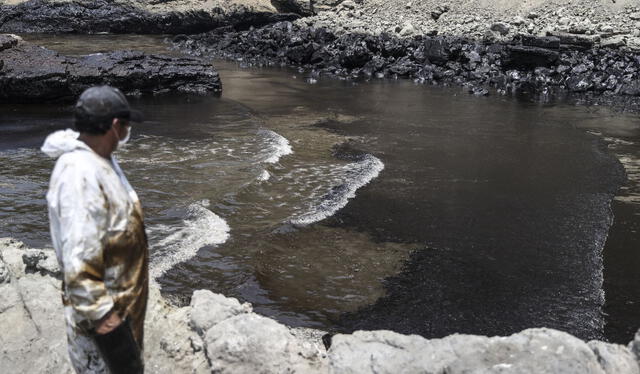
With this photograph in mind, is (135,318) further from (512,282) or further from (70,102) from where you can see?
(70,102)

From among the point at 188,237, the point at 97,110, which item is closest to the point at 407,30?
the point at 188,237

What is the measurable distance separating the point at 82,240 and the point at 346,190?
7231 millimetres

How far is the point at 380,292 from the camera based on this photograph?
6.48 meters

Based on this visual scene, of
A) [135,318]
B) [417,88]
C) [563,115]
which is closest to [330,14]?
[417,88]

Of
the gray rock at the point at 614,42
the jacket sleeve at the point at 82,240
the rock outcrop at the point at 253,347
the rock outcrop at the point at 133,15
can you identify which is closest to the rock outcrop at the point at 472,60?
the gray rock at the point at 614,42

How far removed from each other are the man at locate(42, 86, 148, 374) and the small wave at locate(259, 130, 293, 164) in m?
8.37

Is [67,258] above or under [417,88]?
above

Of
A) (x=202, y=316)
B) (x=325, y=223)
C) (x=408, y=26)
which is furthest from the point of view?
(x=408, y=26)

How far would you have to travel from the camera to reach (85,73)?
1702 centimetres

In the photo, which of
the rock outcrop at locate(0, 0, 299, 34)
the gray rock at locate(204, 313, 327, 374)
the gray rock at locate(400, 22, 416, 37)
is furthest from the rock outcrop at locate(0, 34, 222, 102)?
the rock outcrop at locate(0, 0, 299, 34)

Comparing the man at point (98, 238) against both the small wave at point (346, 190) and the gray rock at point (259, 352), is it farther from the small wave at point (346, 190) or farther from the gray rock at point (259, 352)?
the small wave at point (346, 190)

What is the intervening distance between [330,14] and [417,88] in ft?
48.8

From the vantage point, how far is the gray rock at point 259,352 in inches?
156

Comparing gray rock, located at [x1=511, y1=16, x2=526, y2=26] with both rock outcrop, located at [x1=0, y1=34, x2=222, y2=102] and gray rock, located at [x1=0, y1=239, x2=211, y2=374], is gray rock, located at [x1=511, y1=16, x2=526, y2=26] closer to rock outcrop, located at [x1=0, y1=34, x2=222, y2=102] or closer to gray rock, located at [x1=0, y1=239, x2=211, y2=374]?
rock outcrop, located at [x1=0, y1=34, x2=222, y2=102]
